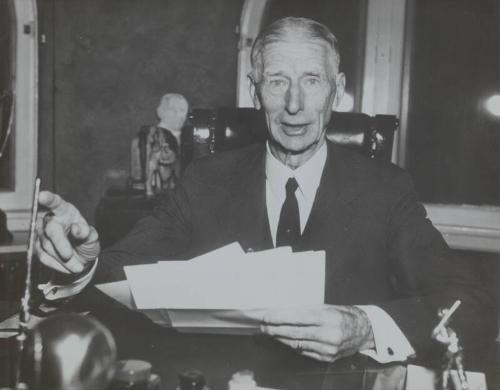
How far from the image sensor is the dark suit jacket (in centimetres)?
158

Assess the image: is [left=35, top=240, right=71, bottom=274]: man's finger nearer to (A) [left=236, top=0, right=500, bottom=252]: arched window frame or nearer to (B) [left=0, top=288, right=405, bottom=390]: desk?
(B) [left=0, top=288, right=405, bottom=390]: desk

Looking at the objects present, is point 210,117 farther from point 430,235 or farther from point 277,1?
point 277,1

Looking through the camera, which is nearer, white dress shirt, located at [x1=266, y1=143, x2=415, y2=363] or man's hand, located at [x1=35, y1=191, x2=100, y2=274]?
man's hand, located at [x1=35, y1=191, x2=100, y2=274]

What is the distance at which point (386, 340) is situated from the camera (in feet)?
3.91

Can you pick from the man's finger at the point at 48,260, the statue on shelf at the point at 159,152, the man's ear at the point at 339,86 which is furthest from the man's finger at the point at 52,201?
the statue on shelf at the point at 159,152

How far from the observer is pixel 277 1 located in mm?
4164

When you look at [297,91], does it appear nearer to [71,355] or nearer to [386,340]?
[386,340]

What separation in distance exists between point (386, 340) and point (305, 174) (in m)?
0.73

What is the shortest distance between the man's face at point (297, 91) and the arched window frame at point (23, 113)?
8.29 ft

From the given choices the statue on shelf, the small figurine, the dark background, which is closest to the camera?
the small figurine

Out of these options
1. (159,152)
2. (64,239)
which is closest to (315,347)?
(64,239)

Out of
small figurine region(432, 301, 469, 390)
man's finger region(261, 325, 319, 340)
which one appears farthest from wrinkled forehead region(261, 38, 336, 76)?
small figurine region(432, 301, 469, 390)

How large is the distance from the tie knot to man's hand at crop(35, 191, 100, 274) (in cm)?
65

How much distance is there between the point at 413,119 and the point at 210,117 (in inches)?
85.0
